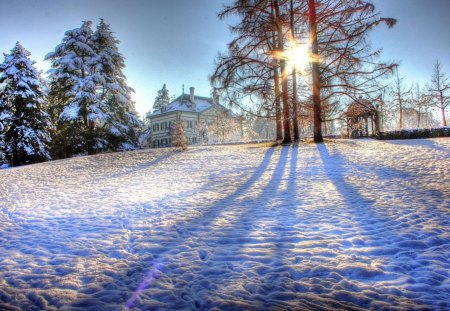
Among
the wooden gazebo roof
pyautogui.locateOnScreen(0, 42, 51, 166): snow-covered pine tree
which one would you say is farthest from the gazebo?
pyautogui.locateOnScreen(0, 42, 51, 166): snow-covered pine tree

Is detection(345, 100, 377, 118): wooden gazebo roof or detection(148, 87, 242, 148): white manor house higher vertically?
detection(148, 87, 242, 148): white manor house

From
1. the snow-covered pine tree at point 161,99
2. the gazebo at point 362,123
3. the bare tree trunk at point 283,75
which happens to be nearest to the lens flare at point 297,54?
the bare tree trunk at point 283,75

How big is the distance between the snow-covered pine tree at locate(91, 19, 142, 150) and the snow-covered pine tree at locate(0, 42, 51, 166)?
476 cm

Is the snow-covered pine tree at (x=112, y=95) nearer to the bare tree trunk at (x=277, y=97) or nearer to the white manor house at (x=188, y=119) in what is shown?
the bare tree trunk at (x=277, y=97)

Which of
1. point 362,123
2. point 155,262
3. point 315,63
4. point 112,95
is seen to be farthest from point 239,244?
point 112,95

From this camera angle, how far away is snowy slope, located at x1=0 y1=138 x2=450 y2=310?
9.99 feet

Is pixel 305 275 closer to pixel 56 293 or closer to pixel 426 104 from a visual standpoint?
pixel 56 293

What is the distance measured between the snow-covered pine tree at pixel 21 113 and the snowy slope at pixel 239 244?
48.8ft

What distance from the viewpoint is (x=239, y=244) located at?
176 inches

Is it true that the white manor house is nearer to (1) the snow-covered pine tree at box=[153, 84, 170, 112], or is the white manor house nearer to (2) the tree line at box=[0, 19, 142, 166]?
(1) the snow-covered pine tree at box=[153, 84, 170, 112]

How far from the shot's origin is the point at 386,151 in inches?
519

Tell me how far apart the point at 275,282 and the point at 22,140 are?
25.1 m

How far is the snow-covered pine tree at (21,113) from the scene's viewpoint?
22.0 metres

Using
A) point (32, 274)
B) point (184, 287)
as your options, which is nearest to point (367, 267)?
point (184, 287)
